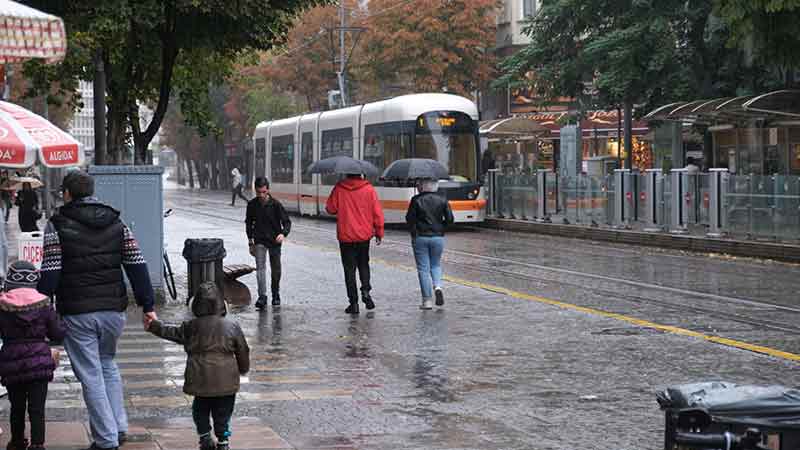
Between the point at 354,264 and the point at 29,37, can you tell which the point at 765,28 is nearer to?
the point at 354,264

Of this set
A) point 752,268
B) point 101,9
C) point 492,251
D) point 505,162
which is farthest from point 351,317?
point 505,162

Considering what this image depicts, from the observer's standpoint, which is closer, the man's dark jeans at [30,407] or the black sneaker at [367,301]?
the man's dark jeans at [30,407]

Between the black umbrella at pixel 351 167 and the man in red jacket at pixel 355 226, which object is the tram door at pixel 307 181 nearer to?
the black umbrella at pixel 351 167

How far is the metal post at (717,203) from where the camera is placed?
28.4m

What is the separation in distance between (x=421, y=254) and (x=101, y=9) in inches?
217

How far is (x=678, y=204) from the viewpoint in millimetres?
29953

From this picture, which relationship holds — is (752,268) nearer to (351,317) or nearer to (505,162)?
(351,317)

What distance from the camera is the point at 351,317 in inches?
639

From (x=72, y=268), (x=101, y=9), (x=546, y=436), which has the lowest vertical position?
(x=546, y=436)

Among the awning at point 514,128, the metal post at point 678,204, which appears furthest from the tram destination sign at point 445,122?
the awning at point 514,128

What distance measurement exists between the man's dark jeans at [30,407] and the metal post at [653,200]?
78.5 feet

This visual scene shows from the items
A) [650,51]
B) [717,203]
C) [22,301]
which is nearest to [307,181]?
[650,51]

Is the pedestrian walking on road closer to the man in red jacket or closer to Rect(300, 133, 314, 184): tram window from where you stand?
the man in red jacket

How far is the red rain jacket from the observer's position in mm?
16531
